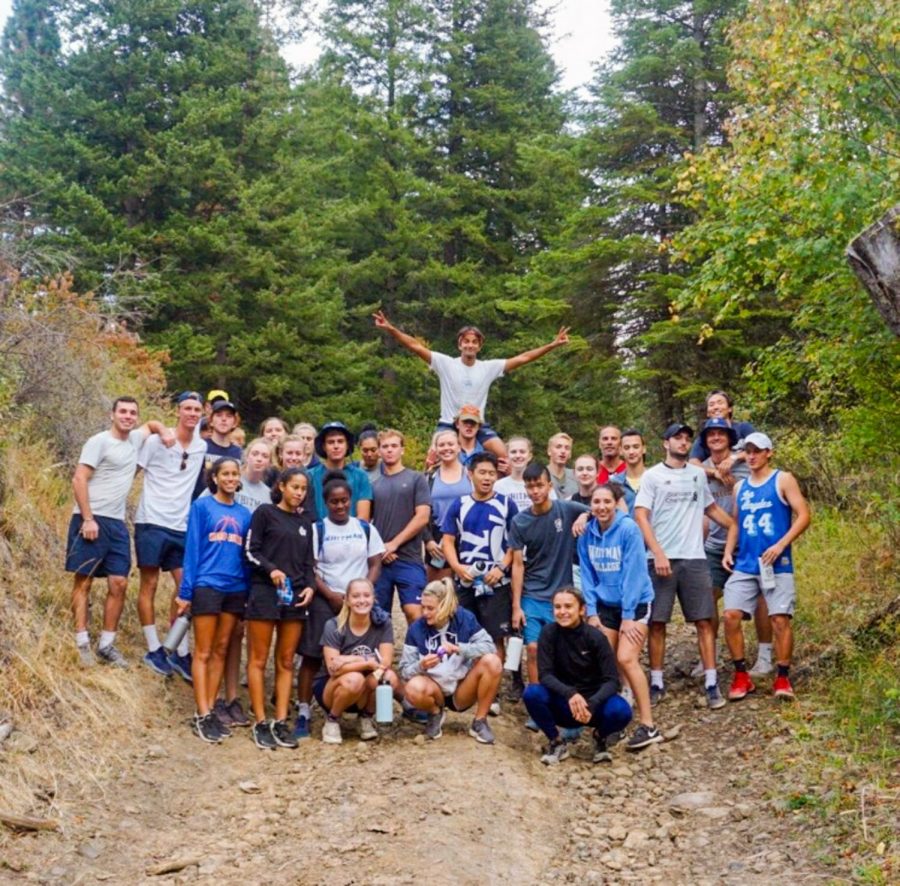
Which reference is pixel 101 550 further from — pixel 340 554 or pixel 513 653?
pixel 513 653

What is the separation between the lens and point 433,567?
8133 millimetres

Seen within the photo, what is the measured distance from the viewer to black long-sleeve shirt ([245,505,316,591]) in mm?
6906

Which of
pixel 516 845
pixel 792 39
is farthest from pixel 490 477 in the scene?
pixel 792 39

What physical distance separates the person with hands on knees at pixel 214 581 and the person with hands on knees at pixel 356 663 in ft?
2.36

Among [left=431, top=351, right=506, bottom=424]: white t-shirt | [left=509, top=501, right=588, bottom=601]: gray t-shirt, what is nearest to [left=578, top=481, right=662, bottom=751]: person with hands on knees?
[left=509, top=501, right=588, bottom=601]: gray t-shirt

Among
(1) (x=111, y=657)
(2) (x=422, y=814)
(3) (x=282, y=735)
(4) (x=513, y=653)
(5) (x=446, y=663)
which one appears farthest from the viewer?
(1) (x=111, y=657)

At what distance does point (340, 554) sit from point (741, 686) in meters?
3.24

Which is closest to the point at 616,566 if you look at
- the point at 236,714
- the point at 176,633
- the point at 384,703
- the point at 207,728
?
the point at 384,703

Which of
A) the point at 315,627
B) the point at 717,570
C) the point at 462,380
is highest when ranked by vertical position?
the point at 462,380

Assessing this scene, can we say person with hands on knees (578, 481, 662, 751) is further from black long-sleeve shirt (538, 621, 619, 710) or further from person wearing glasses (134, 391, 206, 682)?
person wearing glasses (134, 391, 206, 682)

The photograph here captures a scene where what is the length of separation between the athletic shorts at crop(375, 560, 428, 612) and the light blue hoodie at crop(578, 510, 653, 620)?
1338 mm

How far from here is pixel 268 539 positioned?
6941mm

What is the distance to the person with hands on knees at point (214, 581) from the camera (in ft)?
22.7

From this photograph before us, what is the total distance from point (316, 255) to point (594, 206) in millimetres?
7847
